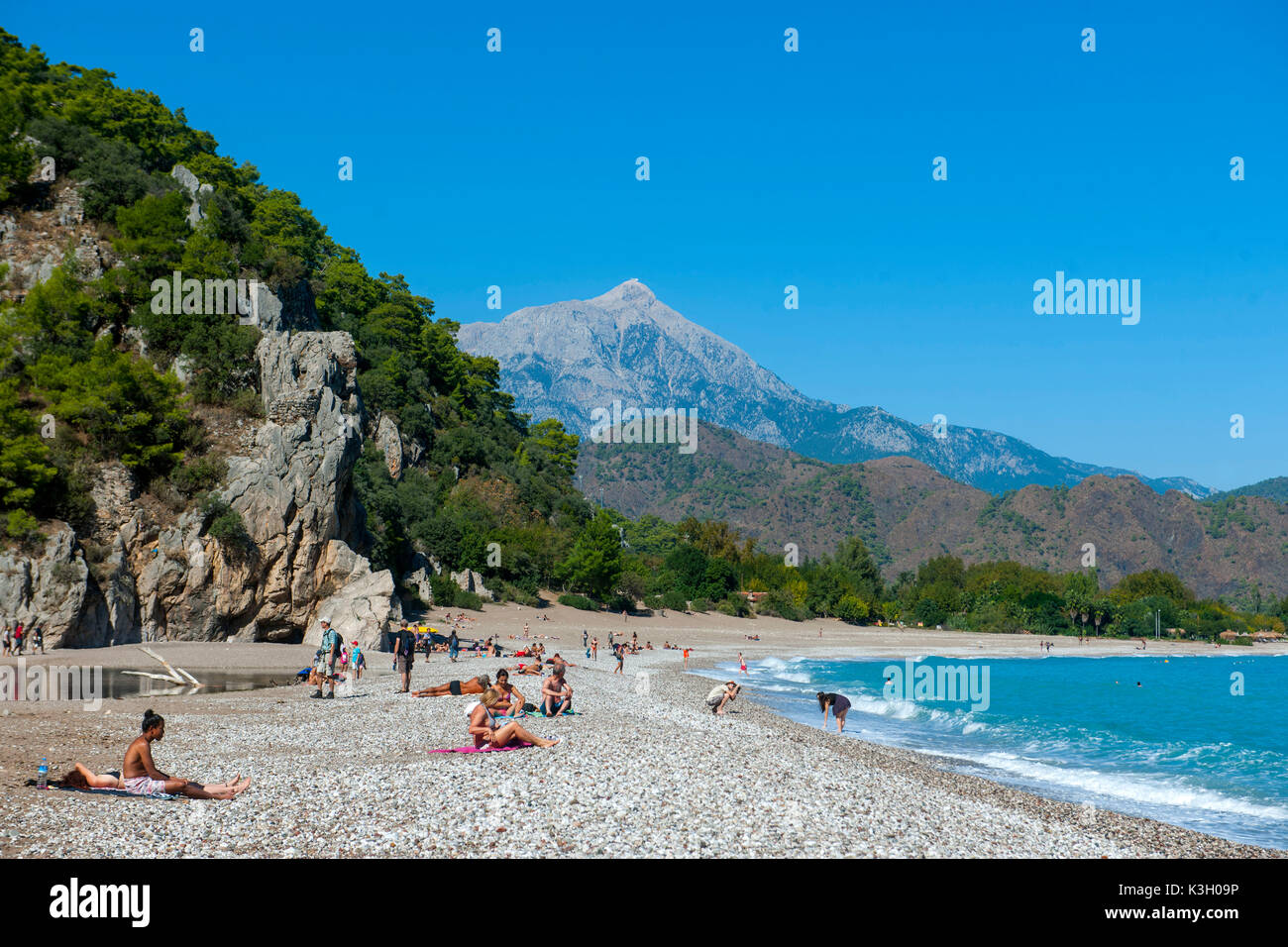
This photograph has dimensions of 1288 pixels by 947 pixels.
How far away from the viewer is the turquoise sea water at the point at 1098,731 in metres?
16.2

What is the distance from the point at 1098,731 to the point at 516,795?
24.4 m

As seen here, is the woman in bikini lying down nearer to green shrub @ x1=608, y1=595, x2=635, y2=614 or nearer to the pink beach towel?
the pink beach towel

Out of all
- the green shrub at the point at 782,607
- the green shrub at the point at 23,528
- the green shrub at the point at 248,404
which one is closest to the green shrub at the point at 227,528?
the green shrub at the point at 248,404

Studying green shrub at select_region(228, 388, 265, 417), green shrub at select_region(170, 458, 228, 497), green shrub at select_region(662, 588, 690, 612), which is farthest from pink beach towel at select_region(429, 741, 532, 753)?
green shrub at select_region(662, 588, 690, 612)

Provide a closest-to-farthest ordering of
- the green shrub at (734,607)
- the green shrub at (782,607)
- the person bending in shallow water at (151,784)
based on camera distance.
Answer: the person bending in shallow water at (151,784)
the green shrub at (734,607)
the green shrub at (782,607)

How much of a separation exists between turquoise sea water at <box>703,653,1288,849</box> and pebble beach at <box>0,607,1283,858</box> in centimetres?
275

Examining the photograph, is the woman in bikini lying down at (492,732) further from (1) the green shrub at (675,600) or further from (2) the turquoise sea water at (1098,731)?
(1) the green shrub at (675,600)

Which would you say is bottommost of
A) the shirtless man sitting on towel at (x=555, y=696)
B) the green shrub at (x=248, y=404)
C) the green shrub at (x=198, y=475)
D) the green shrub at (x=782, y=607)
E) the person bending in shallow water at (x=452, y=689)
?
the green shrub at (x=782, y=607)

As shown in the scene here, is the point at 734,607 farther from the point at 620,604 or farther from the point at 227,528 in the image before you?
the point at 227,528

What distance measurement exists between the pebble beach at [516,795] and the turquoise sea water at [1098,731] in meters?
2.75

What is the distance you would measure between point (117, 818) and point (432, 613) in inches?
1600

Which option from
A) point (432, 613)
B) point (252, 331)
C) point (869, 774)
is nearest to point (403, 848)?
point (869, 774)

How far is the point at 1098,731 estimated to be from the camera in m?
27.4
